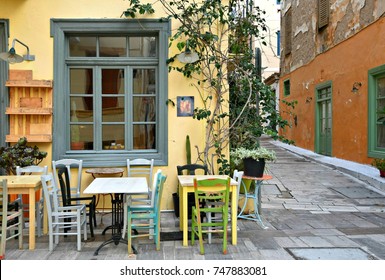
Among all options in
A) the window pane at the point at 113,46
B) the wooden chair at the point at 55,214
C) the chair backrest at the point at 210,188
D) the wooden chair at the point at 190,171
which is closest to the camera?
the chair backrest at the point at 210,188

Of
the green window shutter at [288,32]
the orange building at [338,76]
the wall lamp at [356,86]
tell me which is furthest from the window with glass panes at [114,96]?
the green window shutter at [288,32]

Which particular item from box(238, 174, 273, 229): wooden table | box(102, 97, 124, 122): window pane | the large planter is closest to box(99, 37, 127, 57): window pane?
box(102, 97, 124, 122): window pane

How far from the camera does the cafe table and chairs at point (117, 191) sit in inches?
163

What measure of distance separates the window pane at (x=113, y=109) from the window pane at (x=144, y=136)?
0.34 meters

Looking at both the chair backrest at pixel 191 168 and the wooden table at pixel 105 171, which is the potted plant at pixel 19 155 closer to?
the wooden table at pixel 105 171

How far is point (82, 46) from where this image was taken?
6.25 metres

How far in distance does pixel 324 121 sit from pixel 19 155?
33.3 ft

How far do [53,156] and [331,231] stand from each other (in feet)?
14.0

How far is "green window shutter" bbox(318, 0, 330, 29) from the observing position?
11727 millimetres

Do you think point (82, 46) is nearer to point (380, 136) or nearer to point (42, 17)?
point (42, 17)

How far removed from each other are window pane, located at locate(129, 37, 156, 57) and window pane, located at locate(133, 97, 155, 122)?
742 mm

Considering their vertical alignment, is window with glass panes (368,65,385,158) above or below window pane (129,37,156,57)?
below

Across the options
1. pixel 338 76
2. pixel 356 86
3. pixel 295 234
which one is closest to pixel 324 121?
pixel 338 76

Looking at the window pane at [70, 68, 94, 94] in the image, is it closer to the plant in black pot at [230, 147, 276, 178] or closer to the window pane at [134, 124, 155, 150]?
the window pane at [134, 124, 155, 150]
